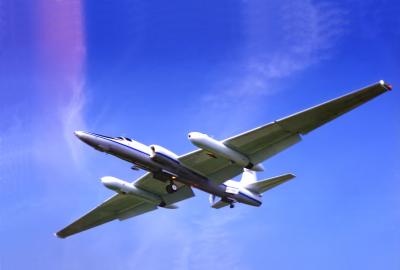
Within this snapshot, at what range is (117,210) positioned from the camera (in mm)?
43562

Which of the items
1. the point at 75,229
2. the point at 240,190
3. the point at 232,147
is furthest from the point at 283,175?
the point at 75,229

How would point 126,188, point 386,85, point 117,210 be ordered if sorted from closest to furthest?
1. point 386,85
2. point 126,188
3. point 117,210

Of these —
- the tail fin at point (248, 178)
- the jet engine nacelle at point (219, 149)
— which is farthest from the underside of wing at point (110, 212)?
the jet engine nacelle at point (219, 149)

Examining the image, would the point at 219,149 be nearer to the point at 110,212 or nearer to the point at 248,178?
the point at 248,178

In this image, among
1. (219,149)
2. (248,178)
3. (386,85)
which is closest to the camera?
(386,85)

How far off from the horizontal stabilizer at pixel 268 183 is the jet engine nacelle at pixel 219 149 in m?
3.59

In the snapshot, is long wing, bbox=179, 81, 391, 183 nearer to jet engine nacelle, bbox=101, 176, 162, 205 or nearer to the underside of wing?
jet engine nacelle, bbox=101, 176, 162, 205

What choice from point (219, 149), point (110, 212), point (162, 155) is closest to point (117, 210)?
point (110, 212)

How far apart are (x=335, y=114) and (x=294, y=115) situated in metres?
2.21

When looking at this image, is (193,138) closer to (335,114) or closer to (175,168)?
(175,168)

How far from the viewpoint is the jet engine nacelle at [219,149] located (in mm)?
31000

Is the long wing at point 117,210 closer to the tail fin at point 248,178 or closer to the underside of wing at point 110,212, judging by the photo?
the underside of wing at point 110,212

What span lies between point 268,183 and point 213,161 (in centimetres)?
536

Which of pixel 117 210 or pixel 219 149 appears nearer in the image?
pixel 219 149
